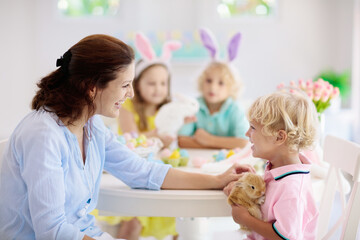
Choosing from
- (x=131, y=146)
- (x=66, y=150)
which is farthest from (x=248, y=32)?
(x=66, y=150)

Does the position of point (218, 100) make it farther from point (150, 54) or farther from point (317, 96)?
point (317, 96)

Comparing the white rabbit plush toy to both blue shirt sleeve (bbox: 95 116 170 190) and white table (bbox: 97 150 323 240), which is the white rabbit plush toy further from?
white table (bbox: 97 150 323 240)

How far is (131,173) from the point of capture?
1524mm

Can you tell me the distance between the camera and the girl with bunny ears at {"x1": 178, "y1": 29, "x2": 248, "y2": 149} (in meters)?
2.57

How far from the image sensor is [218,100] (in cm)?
269

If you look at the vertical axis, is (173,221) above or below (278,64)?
below

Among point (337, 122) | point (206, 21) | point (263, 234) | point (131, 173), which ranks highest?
point (206, 21)

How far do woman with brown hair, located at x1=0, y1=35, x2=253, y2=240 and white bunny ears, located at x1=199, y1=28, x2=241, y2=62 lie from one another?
1.19 meters

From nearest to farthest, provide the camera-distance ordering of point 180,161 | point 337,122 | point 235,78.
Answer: point 180,161, point 235,78, point 337,122

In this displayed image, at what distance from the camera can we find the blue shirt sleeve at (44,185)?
1.21 meters

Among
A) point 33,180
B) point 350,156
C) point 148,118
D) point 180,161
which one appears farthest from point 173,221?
point 33,180

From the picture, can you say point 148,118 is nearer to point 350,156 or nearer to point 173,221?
point 173,221

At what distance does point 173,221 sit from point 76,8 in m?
3.58

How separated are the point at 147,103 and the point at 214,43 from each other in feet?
1.67
